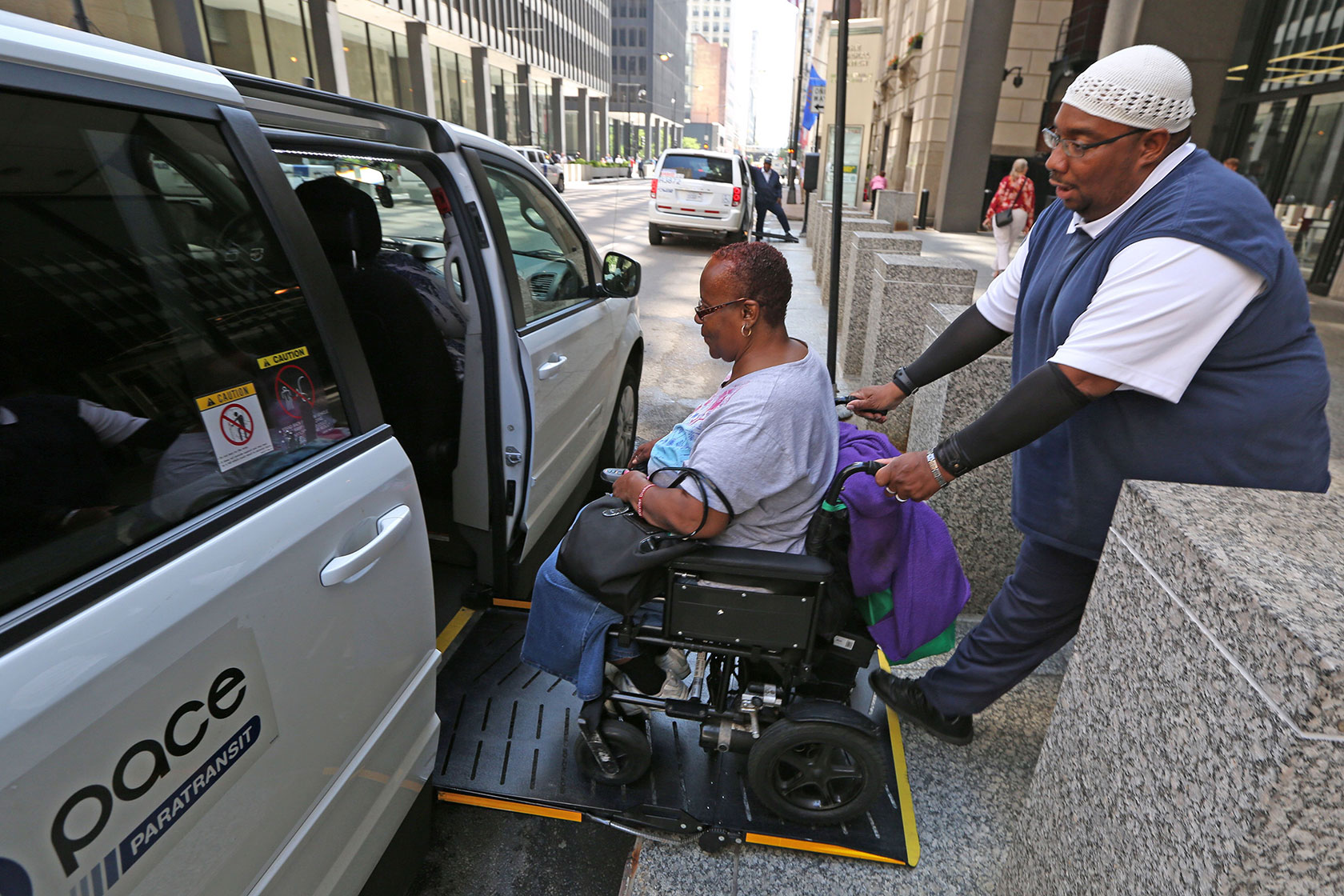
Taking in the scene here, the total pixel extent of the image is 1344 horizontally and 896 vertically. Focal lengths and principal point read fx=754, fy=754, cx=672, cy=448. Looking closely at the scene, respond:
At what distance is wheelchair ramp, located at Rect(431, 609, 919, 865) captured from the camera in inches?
87.2

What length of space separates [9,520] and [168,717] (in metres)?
0.35

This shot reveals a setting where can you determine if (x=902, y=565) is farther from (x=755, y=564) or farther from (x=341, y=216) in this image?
(x=341, y=216)

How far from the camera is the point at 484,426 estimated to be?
2908mm

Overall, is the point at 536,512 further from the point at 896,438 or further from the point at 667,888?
the point at 896,438

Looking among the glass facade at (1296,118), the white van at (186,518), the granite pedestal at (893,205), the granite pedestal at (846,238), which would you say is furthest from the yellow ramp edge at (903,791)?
the glass facade at (1296,118)

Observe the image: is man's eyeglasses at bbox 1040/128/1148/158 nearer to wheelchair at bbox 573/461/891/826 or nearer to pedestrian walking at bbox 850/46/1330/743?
pedestrian walking at bbox 850/46/1330/743

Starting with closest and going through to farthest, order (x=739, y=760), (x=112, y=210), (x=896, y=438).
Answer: (x=112, y=210) < (x=739, y=760) < (x=896, y=438)

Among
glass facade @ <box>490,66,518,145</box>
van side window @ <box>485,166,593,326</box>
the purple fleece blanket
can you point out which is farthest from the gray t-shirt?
glass facade @ <box>490,66,518,145</box>

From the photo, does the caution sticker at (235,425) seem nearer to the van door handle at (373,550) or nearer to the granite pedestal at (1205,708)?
the van door handle at (373,550)

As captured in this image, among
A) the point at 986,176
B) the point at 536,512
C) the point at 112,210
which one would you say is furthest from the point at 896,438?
the point at 986,176

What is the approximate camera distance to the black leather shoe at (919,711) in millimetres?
2555

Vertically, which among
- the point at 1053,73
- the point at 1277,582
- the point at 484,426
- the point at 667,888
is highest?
the point at 1053,73

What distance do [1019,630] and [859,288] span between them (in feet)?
17.1

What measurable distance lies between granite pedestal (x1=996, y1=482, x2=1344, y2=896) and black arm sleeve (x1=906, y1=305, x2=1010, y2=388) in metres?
1.21
